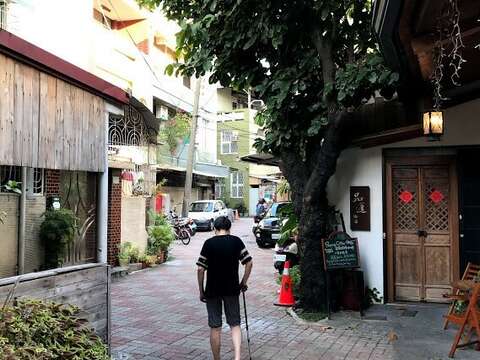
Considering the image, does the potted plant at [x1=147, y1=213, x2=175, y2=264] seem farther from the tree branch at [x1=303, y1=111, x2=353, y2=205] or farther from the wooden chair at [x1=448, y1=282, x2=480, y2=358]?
the wooden chair at [x1=448, y1=282, x2=480, y2=358]

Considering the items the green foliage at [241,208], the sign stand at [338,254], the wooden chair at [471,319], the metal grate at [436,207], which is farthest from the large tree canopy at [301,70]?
the green foliage at [241,208]

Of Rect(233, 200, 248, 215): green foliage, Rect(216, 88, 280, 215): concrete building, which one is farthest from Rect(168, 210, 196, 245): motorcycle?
Rect(233, 200, 248, 215): green foliage

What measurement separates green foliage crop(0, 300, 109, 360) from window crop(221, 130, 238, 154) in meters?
39.4

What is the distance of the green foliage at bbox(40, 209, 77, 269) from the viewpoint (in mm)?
9422

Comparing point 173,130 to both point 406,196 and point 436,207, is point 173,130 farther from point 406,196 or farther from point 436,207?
point 436,207

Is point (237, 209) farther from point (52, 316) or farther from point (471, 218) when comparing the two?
point (52, 316)

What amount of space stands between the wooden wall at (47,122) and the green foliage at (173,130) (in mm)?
22991

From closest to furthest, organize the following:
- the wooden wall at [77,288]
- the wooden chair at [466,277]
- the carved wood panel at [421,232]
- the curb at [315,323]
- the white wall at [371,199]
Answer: the wooden wall at [77,288]
the wooden chair at [466,277]
the curb at [315,323]
the carved wood panel at [421,232]
the white wall at [371,199]

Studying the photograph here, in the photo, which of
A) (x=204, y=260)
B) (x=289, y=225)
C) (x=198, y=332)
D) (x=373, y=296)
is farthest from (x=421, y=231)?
(x=204, y=260)

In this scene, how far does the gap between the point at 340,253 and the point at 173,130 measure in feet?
71.3

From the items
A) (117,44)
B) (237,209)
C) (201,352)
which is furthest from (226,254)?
(237,209)

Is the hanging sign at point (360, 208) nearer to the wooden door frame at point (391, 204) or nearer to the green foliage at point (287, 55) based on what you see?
the wooden door frame at point (391, 204)

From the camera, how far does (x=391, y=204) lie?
9.16 meters

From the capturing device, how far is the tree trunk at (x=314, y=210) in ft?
26.8
